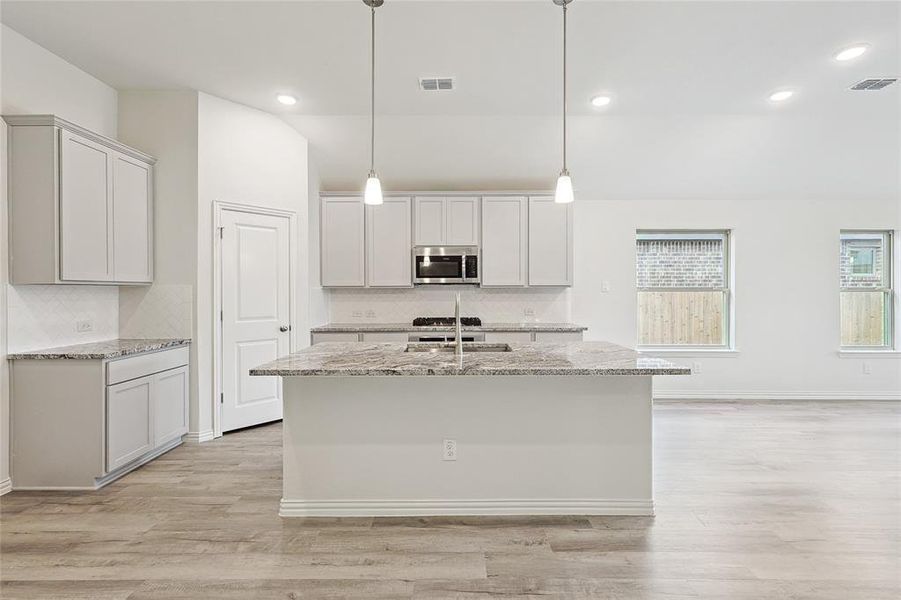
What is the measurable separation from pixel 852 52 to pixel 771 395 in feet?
12.6

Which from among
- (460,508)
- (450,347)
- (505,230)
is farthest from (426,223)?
(460,508)

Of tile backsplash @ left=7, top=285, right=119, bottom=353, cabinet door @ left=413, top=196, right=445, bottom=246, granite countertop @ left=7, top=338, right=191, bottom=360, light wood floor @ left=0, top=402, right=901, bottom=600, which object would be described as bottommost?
light wood floor @ left=0, top=402, right=901, bottom=600

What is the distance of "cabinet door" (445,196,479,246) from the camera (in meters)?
5.47

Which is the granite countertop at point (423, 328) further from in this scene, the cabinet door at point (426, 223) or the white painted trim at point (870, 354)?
the white painted trim at point (870, 354)

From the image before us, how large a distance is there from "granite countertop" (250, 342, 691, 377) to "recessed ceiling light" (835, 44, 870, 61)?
261 centimetres

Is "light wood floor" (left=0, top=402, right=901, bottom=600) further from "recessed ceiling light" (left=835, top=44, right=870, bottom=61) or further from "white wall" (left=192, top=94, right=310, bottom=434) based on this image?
"recessed ceiling light" (left=835, top=44, right=870, bottom=61)

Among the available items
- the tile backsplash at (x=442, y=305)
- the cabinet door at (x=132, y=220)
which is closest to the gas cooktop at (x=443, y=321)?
the tile backsplash at (x=442, y=305)

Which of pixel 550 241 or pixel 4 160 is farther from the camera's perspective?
pixel 550 241

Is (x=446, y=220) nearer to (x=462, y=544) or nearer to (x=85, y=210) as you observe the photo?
(x=85, y=210)

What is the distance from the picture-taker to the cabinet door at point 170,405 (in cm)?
368

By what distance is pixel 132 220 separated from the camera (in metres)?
3.86

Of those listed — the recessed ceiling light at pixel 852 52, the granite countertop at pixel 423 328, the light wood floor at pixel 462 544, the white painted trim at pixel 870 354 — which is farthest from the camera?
the white painted trim at pixel 870 354

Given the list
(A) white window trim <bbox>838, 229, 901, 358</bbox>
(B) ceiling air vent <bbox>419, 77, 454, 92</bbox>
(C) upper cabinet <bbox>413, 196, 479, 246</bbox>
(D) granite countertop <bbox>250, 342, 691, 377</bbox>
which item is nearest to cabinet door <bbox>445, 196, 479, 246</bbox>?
(C) upper cabinet <bbox>413, 196, 479, 246</bbox>

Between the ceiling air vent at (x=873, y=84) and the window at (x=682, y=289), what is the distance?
7.16 ft
